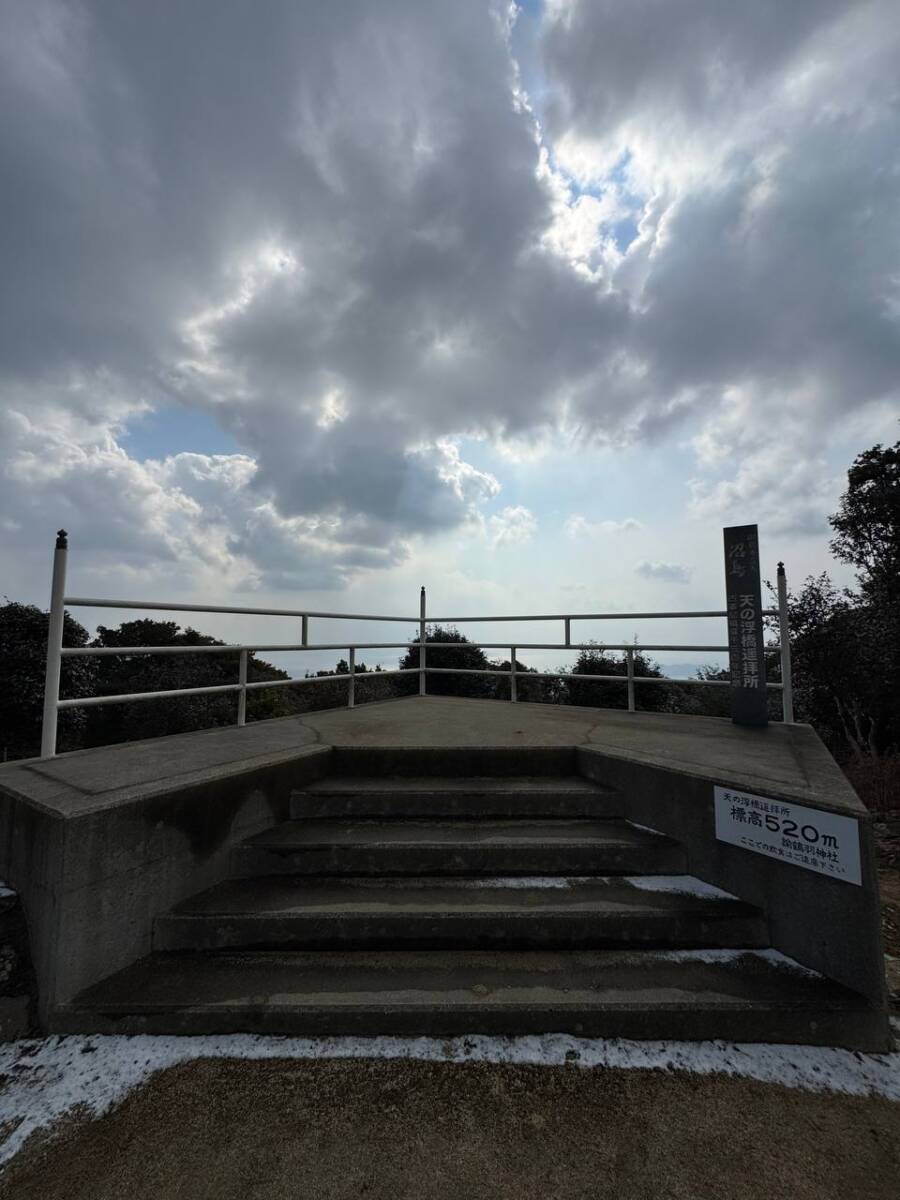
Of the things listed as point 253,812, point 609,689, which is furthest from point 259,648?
point 609,689

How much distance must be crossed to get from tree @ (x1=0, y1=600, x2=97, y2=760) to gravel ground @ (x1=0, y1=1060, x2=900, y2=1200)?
18.0 m

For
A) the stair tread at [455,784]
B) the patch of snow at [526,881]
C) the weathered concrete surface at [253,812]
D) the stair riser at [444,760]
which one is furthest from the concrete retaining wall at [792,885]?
the stair riser at [444,760]

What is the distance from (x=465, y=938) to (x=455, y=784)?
1152 mm

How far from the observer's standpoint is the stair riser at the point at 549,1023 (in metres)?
2.19

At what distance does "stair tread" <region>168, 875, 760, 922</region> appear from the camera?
8.63 feet

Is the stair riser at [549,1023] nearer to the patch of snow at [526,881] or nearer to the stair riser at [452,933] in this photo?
the stair riser at [452,933]

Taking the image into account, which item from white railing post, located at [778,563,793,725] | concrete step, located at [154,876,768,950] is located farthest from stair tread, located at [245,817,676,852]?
white railing post, located at [778,563,793,725]

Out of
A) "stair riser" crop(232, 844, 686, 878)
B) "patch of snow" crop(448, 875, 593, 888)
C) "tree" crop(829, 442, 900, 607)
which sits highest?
"tree" crop(829, 442, 900, 607)

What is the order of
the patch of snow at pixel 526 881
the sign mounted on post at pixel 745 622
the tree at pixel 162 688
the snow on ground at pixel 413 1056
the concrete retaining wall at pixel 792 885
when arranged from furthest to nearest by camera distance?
the tree at pixel 162 688 < the sign mounted on post at pixel 745 622 < the patch of snow at pixel 526 881 < the concrete retaining wall at pixel 792 885 < the snow on ground at pixel 413 1056

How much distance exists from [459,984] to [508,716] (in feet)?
12.0

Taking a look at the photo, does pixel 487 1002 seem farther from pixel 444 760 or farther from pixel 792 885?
pixel 444 760

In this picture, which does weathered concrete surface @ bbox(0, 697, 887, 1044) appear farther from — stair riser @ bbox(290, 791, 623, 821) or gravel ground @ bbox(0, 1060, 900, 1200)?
gravel ground @ bbox(0, 1060, 900, 1200)

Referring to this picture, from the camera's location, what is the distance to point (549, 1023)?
220 cm

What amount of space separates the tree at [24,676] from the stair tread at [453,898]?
56.3ft
